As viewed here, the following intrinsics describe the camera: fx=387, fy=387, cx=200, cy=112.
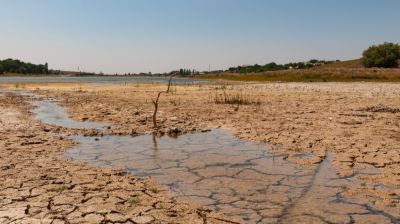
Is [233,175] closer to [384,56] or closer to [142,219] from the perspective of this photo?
[142,219]

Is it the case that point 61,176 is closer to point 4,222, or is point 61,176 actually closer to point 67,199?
point 67,199

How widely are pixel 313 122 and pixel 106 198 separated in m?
8.29

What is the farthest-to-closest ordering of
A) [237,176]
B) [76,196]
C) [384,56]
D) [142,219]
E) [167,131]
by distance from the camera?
1. [384,56]
2. [167,131]
3. [237,176]
4. [76,196]
5. [142,219]

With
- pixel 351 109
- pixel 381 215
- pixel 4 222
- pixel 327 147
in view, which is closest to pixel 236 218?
pixel 381 215

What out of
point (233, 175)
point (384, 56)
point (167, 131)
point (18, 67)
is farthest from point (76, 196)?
point (18, 67)

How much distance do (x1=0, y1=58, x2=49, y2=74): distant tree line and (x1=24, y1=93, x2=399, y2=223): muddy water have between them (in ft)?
451

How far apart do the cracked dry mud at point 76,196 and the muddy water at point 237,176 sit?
0.41 meters

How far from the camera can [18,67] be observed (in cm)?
13625

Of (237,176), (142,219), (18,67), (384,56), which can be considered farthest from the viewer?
(18,67)

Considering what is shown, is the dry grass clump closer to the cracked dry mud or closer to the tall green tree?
the cracked dry mud

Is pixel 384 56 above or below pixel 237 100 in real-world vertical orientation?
above

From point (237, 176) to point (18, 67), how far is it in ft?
479

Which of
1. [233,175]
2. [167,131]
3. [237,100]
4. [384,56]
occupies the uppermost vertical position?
[384,56]

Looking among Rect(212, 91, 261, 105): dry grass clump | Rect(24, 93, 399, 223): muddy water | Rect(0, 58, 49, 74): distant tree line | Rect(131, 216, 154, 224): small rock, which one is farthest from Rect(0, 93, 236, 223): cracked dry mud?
Rect(0, 58, 49, 74): distant tree line
